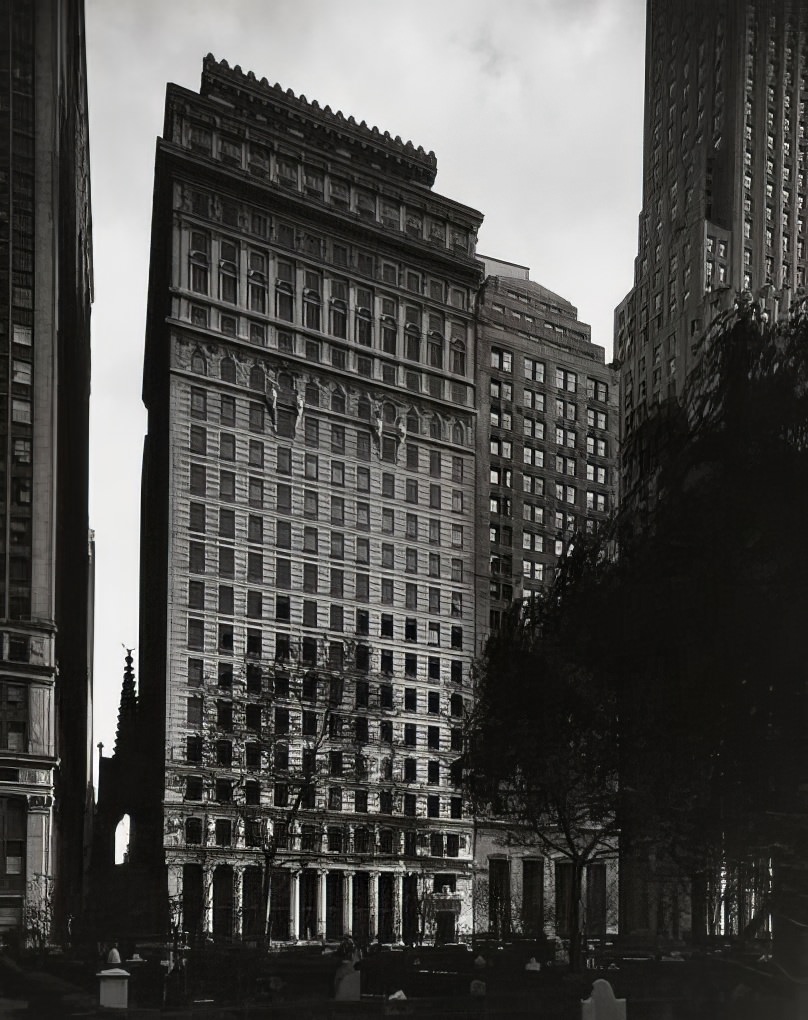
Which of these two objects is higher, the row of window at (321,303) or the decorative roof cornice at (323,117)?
the decorative roof cornice at (323,117)

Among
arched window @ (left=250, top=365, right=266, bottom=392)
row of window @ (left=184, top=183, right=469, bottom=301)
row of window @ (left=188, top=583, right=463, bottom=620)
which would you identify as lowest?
row of window @ (left=188, top=583, right=463, bottom=620)

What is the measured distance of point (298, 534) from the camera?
15.0m

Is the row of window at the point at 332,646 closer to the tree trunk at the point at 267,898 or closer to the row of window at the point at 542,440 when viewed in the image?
the row of window at the point at 542,440

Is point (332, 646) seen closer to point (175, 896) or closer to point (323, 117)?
point (175, 896)

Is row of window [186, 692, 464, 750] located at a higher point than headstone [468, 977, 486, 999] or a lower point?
higher

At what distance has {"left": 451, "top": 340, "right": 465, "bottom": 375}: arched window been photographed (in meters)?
15.9

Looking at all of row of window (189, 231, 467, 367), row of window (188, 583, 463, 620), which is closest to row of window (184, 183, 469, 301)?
row of window (189, 231, 467, 367)

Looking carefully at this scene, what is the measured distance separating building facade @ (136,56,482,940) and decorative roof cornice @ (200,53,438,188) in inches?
1.1

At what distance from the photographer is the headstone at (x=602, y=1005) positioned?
12.6m

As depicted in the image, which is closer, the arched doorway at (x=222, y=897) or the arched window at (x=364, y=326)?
the arched doorway at (x=222, y=897)

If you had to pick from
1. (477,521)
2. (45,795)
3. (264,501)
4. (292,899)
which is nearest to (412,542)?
(477,521)

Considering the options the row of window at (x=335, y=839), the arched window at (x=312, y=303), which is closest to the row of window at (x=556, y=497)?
the arched window at (x=312, y=303)

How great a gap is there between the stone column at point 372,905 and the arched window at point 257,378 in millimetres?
5817

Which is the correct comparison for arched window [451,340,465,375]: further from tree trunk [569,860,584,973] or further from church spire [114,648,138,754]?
tree trunk [569,860,584,973]
